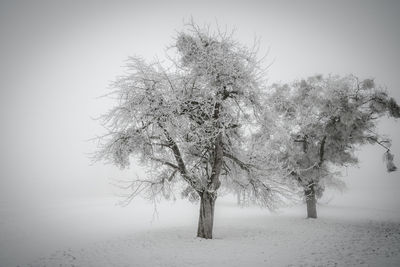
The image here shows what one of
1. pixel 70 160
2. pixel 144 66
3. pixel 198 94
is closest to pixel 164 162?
pixel 198 94

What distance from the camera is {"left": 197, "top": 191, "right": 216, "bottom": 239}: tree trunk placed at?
1392 centimetres

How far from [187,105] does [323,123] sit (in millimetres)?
11641

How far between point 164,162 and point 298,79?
587 inches

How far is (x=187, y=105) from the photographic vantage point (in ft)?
43.9

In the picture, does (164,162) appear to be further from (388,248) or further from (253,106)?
(388,248)

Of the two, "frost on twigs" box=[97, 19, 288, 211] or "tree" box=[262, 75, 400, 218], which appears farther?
"tree" box=[262, 75, 400, 218]

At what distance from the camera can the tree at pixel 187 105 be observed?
1254cm

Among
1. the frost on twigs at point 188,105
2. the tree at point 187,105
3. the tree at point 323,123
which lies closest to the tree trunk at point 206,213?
the tree at point 187,105

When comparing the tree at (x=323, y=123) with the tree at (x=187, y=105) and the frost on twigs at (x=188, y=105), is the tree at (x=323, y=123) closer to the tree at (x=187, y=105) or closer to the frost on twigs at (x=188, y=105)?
the frost on twigs at (x=188, y=105)

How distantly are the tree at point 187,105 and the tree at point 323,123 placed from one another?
327 cm

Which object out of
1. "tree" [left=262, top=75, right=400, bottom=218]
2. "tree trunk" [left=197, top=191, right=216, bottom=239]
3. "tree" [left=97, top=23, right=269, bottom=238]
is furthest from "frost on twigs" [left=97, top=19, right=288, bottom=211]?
"tree" [left=262, top=75, right=400, bottom=218]

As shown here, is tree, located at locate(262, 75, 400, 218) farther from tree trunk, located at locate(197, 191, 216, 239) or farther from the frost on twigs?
tree trunk, located at locate(197, 191, 216, 239)

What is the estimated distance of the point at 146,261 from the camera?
10633 mm

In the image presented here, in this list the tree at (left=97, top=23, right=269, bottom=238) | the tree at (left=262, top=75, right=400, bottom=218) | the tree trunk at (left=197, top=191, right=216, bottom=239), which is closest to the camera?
the tree at (left=97, top=23, right=269, bottom=238)
